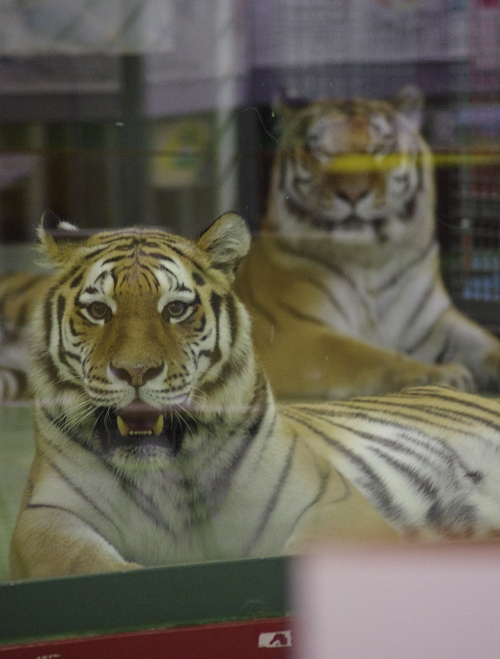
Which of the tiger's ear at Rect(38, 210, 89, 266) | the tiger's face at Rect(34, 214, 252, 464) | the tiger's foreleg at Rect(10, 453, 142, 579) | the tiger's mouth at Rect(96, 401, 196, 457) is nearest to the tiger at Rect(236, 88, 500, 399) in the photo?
the tiger's face at Rect(34, 214, 252, 464)

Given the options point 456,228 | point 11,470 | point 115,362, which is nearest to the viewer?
point 115,362

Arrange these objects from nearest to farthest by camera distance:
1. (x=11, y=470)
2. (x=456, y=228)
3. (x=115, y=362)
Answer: (x=115, y=362)
(x=11, y=470)
(x=456, y=228)

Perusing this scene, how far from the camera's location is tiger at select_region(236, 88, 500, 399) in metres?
1.62

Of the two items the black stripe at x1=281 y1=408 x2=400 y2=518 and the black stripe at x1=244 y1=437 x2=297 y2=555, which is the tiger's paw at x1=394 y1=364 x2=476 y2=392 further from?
the black stripe at x1=244 y1=437 x2=297 y2=555

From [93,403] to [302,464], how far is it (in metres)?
0.41

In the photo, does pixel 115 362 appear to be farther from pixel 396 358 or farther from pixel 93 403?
pixel 396 358

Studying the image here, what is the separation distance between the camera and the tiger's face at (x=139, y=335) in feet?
4.61

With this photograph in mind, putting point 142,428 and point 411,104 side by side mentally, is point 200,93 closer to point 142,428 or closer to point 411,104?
point 411,104

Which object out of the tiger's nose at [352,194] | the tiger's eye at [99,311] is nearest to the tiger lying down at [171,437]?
the tiger's eye at [99,311]

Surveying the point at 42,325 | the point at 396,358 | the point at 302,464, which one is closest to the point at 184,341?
the point at 42,325

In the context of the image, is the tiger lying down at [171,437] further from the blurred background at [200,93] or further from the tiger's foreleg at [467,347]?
the tiger's foreleg at [467,347]

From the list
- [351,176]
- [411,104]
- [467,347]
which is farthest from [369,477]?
[411,104]

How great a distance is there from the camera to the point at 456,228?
5.58ft

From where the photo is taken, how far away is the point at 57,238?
146 cm
